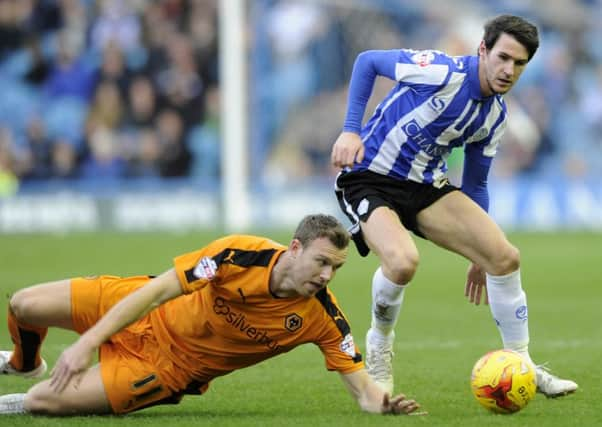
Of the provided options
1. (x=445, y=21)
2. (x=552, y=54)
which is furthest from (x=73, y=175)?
(x=552, y=54)

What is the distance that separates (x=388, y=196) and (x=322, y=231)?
1.44 m

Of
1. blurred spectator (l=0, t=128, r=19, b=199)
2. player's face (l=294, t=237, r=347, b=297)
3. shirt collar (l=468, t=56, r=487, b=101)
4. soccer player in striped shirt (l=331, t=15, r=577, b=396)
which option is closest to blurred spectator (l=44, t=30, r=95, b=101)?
blurred spectator (l=0, t=128, r=19, b=199)

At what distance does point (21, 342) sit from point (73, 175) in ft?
58.8

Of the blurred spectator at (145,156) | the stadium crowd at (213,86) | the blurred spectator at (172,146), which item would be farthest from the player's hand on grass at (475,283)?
the blurred spectator at (172,146)

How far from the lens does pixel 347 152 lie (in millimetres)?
6637

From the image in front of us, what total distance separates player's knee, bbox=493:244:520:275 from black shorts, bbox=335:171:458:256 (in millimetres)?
538

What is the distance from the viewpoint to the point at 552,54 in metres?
25.4

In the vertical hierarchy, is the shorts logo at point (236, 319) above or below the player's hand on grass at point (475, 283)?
above

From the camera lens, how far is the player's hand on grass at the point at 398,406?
6.00 meters

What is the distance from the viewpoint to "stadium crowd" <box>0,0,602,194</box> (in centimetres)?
2405

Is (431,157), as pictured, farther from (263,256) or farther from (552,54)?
(552,54)

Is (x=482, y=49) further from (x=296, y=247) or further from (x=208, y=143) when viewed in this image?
(x=208, y=143)

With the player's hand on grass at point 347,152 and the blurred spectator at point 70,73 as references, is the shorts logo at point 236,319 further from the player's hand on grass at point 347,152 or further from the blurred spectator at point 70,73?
the blurred spectator at point 70,73

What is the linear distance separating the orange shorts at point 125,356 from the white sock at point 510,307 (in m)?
1.89
